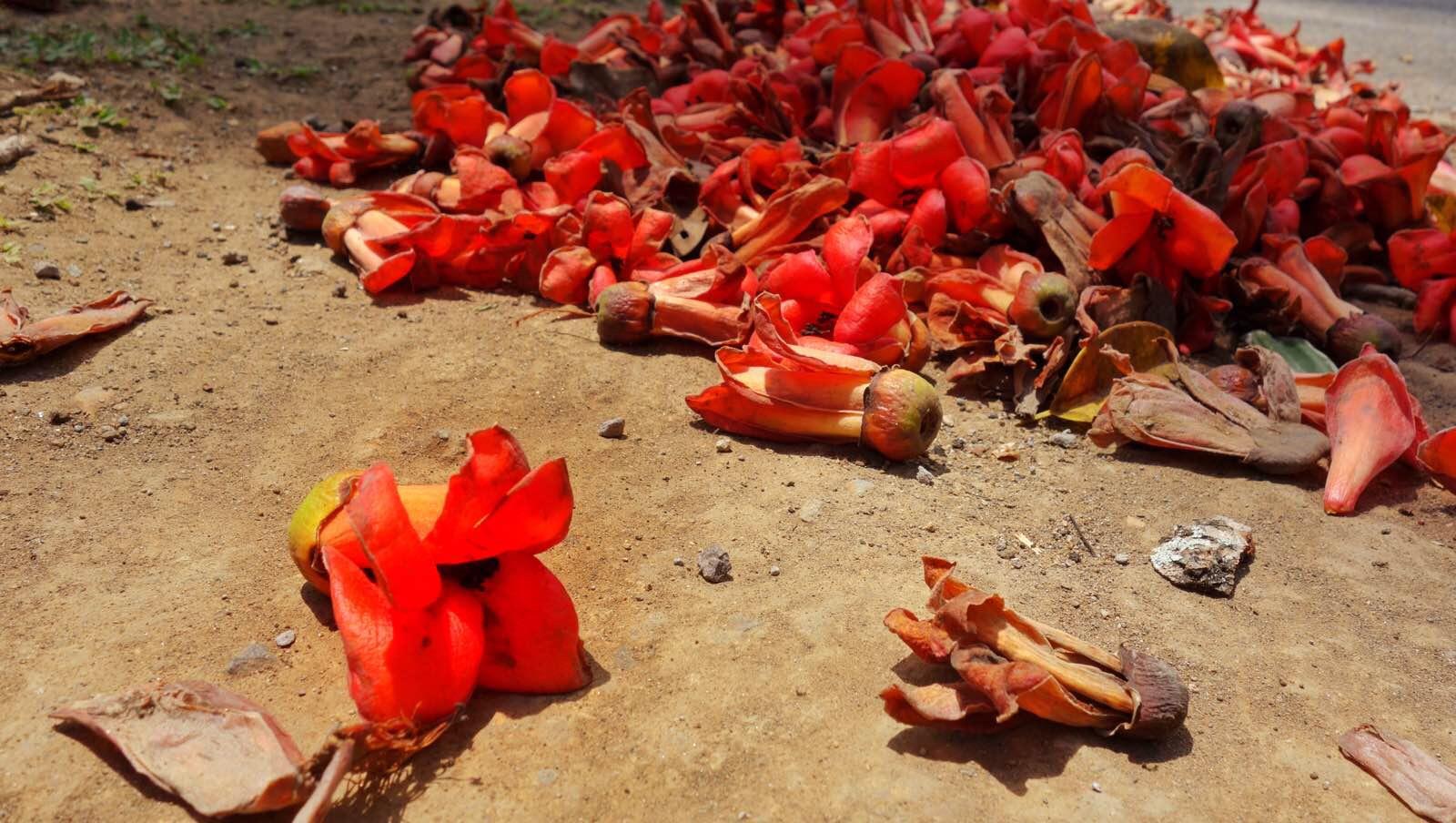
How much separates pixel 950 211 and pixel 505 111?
2088 millimetres

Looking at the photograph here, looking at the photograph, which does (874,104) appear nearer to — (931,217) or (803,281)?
(931,217)

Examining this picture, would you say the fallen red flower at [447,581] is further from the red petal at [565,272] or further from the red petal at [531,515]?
the red petal at [565,272]

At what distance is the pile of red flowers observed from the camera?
3.33 m

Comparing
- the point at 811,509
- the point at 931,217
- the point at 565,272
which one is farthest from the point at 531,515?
A: the point at 931,217

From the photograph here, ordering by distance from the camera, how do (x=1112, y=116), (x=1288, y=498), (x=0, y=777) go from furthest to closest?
1. (x=1112, y=116)
2. (x=1288, y=498)
3. (x=0, y=777)

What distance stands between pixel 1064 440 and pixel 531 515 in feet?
5.71

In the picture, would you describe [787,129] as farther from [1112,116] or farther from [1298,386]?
[1298,386]

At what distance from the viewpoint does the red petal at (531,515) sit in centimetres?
201

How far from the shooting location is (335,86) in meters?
5.77

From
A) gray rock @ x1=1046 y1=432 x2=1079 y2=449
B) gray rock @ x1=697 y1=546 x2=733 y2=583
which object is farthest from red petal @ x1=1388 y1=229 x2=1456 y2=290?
gray rock @ x1=697 y1=546 x2=733 y2=583

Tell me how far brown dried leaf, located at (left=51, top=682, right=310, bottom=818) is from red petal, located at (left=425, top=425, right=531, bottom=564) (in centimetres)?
42

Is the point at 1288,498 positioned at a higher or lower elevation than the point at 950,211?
lower

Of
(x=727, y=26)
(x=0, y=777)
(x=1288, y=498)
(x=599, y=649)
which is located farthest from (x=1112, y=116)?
(x=0, y=777)

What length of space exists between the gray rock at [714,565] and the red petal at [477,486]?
58 cm
